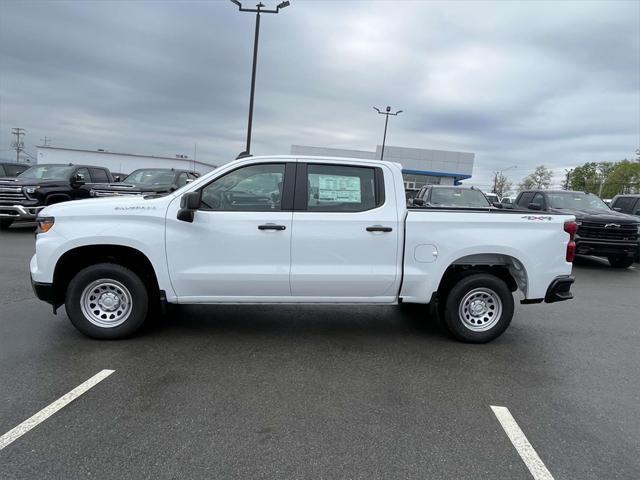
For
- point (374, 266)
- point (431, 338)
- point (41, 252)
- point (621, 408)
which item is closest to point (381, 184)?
point (374, 266)

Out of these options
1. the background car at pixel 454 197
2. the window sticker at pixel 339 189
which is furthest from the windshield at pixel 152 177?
the window sticker at pixel 339 189

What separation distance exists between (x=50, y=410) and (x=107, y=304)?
58.4 inches

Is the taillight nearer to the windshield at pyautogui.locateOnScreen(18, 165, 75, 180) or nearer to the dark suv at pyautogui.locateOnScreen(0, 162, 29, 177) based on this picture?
the windshield at pyautogui.locateOnScreen(18, 165, 75, 180)

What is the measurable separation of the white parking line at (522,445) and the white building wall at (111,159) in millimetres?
54664

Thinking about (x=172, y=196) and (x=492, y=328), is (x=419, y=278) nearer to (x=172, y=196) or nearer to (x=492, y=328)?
(x=492, y=328)

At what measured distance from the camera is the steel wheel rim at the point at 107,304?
14.7 feet

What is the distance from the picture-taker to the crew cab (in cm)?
1244

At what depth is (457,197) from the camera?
1233cm

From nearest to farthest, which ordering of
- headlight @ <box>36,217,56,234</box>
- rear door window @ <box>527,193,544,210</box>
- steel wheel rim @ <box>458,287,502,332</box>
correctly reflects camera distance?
headlight @ <box>36,217,56,234</box> < steel wheel rim @ <box>458,287,502,332</box> < rear door window @ <box>527,193,544,210</box>

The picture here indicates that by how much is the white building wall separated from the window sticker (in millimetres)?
52727

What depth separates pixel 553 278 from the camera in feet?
15.6

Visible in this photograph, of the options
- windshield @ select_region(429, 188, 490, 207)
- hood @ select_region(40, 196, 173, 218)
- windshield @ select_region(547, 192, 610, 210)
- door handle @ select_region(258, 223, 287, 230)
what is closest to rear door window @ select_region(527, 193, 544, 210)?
windshield @ select_region(547, 192, 610, 210)

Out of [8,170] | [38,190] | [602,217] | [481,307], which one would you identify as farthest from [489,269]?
[8,170]

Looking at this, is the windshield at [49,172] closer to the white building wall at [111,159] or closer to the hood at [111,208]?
the hood at [111,208]
